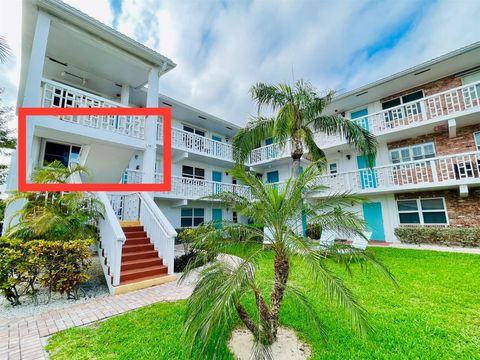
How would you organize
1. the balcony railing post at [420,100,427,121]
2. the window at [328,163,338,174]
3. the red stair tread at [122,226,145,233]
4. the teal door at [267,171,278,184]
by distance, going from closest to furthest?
the red stair tread at [122,226,145,233] → the balcony railing post at [420,100,427,121] → the window at [328,163,338,174] → the teal door at [267,171,278,184]

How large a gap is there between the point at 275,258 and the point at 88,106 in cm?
838

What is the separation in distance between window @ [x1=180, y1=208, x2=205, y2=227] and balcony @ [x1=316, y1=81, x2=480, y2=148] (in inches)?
394

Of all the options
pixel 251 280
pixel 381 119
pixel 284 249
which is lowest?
Result: pixel 251 280

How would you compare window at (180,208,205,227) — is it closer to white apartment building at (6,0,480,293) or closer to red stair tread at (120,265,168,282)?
white apartment building at (6,0,480,293)

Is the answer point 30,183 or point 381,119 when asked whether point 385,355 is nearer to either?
point 30,183

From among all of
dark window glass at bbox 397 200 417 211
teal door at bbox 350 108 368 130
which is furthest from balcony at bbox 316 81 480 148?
dark window glass at bbox 397 200 417 211

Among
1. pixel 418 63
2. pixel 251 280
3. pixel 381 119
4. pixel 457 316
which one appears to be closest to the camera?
pixel 251 280

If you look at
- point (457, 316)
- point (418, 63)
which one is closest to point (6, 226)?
point (457, 316)

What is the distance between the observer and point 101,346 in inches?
124

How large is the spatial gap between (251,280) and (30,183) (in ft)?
24.1

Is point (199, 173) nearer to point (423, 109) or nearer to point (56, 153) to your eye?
point (56, 153)

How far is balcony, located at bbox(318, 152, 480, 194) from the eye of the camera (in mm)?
10172

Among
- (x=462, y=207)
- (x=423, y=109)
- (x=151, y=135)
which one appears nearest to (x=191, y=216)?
(x=151, y=135)

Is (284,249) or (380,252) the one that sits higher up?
(284,249)
